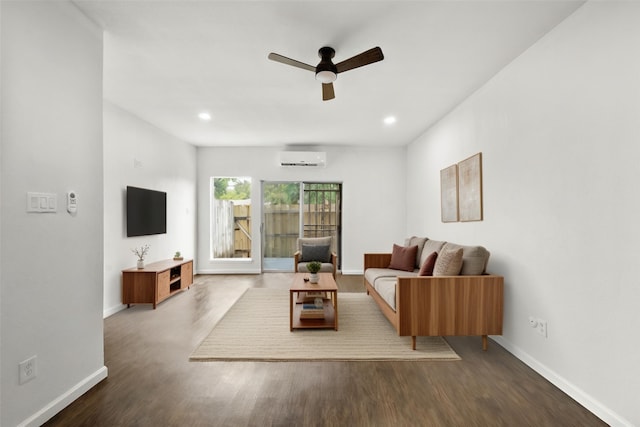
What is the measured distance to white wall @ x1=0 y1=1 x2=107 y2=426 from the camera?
168 cm

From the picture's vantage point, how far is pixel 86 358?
86.7 inches

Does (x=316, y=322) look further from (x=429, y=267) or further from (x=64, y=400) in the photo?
(x=64, y=400)

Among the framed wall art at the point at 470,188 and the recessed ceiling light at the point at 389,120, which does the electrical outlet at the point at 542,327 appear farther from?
the recessed ceiling light at the point at 389,120

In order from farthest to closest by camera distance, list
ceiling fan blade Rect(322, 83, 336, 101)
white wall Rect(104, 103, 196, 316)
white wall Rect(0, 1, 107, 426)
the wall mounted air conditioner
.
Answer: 1. the wall mounted air conditioner
2. white wall Rect(104, 103, 196, 316)
3. ceiling fan blade Rect(322, 83, 336, 101)
4. white wall Rect(0, 1, 107, 426)

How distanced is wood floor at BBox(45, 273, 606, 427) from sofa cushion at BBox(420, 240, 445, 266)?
1226 millimetres

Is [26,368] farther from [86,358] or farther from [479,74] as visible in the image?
[479,74]

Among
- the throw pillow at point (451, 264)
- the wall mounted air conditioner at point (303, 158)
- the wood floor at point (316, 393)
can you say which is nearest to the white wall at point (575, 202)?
the wood floor at point (316, 393)

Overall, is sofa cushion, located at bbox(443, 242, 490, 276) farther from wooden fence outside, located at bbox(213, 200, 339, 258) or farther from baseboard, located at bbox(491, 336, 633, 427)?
wooden fence outside, located at bbox(213, 200, 339, 258)

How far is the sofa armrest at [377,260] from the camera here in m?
4.75

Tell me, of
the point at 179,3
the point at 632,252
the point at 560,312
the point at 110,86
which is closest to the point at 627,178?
the point at 632,252

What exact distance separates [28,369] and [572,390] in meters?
3.34

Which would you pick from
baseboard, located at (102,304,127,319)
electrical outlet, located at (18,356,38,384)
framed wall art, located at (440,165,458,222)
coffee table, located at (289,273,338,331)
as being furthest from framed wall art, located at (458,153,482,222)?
baseboard, located at (102,304,127,319)

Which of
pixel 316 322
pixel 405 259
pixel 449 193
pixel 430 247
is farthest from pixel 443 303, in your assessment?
pixel 449 193

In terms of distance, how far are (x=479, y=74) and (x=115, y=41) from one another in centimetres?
326
